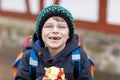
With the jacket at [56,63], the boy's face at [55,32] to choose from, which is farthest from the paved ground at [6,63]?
the boy's face at [55,32]

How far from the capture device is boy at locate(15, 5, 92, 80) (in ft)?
11.1

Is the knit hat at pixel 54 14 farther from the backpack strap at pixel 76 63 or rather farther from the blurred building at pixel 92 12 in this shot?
the blurred building at pixel 92 12

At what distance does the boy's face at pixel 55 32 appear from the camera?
3.35 m

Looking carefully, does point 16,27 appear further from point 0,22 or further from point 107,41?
point 107,41

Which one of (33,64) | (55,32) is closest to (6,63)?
(33,64)

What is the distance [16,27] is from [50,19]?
3.70 metres

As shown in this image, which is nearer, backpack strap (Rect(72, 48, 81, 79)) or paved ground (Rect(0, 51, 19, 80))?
backpack strap (Rect(72, 48, 81, 79))

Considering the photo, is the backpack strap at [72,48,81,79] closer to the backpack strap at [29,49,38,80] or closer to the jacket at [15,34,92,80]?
the jacket at [15,34,92,80]

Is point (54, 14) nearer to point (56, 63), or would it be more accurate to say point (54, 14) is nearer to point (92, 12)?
point (56, 63)

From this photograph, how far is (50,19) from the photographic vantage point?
11.2 ft

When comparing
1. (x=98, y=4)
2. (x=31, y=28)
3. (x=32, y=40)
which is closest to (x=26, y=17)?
(x=31, y=28)

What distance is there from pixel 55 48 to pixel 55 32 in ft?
0.47

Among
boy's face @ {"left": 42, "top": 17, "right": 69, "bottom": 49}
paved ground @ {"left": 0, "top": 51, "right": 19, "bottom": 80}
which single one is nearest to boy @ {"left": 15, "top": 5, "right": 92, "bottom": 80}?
boy's face @ {"left": 42, "top": 17, "right": 69, "bottom": 49}

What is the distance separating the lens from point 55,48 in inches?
135
